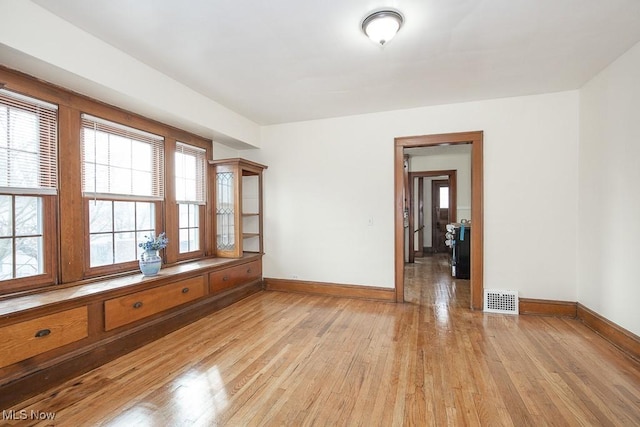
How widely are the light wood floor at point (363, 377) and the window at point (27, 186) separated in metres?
0.99

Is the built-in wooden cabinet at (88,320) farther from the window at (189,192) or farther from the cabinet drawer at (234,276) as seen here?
the window at (189,192)

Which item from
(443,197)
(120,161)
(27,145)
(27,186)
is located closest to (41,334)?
(27,186)

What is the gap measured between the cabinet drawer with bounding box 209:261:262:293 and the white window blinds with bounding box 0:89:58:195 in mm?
1834

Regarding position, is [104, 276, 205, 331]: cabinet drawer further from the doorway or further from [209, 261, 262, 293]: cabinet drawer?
the doorway

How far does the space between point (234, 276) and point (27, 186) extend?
230 centimetres

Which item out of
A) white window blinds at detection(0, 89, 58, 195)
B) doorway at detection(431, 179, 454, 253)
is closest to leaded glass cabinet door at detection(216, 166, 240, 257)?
white window blinds at detection(0, 89, 58, 195)

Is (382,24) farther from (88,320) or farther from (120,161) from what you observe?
(88,320)

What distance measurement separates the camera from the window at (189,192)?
3.76m

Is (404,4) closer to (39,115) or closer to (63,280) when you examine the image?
(39,115)

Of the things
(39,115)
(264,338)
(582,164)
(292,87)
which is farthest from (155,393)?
(582,164)

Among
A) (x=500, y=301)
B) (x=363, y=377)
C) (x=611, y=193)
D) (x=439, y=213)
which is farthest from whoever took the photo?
(x=439, y=213)

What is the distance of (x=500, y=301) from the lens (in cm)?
349

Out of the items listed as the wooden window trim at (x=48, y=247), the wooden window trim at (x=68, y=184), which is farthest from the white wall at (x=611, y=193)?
the wooden window trim at (x=48, y=247)

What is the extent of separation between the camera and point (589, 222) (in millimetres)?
3098
